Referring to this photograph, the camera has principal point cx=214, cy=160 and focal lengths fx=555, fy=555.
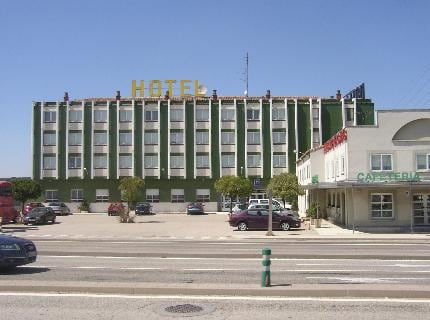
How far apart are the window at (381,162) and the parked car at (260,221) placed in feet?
19.9

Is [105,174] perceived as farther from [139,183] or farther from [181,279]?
[181,279]

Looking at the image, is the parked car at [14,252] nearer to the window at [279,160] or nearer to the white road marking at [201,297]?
the white road marking at [201,297]

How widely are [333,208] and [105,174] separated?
35.2m

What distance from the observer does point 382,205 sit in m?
35.4

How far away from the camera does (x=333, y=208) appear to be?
43.6 m

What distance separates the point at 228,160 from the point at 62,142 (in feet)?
69.7

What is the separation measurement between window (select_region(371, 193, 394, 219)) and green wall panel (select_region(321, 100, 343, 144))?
34177 millimetres

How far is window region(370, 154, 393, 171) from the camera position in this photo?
34.8m

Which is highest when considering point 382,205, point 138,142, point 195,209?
point 138,142

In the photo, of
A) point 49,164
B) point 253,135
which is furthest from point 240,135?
point 49,164

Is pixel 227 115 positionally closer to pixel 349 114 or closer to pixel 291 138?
pixel 291 138

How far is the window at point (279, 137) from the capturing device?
69.3 m

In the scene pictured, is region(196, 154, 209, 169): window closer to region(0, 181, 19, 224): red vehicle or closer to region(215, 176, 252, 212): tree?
region(215, 176, 252, 212): tree

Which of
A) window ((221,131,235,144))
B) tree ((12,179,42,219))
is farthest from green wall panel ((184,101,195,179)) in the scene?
tree ((12,179,42,219))
